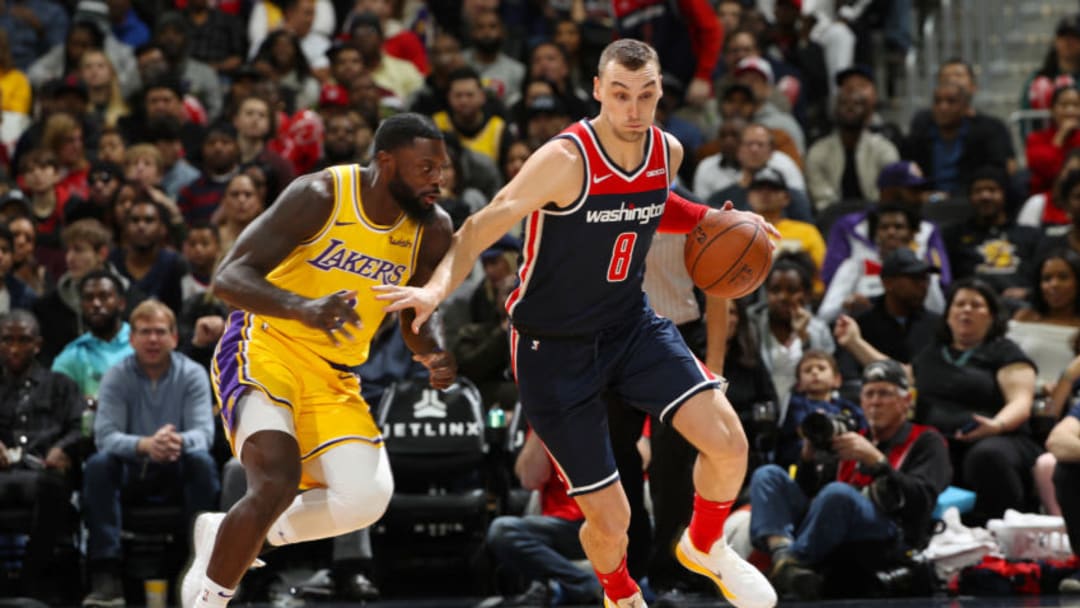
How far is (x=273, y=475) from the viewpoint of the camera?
18.0 feet

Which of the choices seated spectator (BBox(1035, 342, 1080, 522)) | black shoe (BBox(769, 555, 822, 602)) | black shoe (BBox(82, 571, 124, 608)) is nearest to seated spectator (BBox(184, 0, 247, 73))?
black shoe (BBox(82, 571, 124, 608))

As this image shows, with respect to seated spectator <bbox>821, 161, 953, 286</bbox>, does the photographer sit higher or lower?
lower

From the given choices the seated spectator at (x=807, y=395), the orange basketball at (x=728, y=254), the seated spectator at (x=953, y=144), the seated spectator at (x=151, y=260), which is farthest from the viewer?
the seated spectator at (x=953, y=144)

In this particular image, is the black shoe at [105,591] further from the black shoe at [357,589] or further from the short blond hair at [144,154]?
the short blond hair at [144,154]

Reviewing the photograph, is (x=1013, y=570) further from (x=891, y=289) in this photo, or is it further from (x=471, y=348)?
(x=471, y=348)

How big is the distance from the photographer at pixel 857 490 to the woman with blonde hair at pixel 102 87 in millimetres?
6618

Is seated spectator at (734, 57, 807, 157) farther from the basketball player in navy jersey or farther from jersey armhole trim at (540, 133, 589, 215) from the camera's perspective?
jersey armhole trim at (540, 133, 589, 215)

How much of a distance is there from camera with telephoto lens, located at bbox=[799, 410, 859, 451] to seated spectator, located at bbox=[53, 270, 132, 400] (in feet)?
12.9

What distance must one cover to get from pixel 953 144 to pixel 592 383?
674 cm

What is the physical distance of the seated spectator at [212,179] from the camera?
1099cm

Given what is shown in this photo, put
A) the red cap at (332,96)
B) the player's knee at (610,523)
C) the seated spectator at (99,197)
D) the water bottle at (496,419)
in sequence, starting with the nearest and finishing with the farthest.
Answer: the player's knee at (610,523)
the water bottle at (496,419)
the seated spectator at (99,197)
the red cap at (332,96)

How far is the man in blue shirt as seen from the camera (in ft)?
30.0

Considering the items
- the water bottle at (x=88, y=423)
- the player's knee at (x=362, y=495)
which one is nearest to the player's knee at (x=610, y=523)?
the player's knee at (x=362, y=495)

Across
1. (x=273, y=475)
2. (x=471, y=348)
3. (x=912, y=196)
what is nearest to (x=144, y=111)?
(x=471, y=348)
